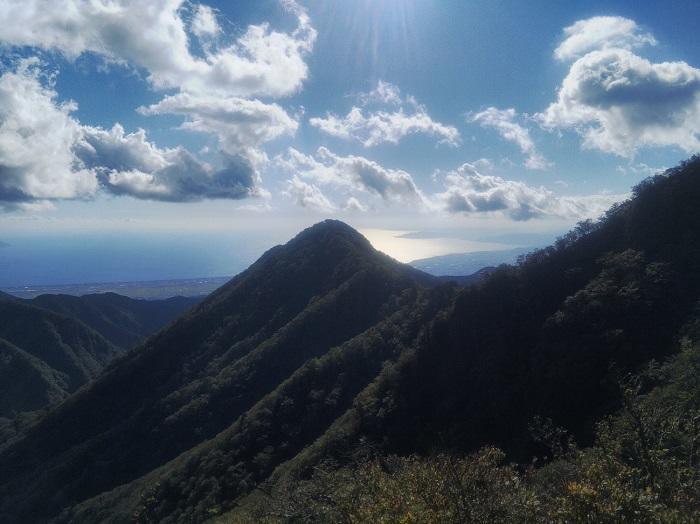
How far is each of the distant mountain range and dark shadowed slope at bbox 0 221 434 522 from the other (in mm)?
465

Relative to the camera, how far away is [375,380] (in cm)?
7731

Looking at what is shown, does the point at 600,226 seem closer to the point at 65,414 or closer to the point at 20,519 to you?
the point at 20,519

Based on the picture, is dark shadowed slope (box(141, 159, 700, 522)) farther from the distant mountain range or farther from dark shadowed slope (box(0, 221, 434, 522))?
dark shadowed slope (box(0, 221, 434, 522))

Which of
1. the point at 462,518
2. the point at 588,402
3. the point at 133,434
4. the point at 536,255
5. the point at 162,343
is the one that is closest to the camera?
the point at 462,518

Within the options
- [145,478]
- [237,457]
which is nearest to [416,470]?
[237,457]

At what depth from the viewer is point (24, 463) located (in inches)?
4476

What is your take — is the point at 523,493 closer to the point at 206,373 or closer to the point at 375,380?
the point at 375,380

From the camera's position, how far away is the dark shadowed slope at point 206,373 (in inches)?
3922

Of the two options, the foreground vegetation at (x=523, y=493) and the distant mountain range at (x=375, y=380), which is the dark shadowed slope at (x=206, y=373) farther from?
the foreground vegetation at (x=523, y=493)

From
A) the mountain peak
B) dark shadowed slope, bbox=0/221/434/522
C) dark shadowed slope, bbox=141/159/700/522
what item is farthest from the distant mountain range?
the mountain peak

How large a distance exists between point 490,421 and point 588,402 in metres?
11.5

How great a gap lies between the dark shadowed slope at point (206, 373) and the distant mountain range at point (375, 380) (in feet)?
1.53

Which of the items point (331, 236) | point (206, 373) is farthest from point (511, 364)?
point (331, 236)

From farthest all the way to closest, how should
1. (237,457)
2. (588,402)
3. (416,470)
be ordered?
(237,457), (588,402), (416,470)
